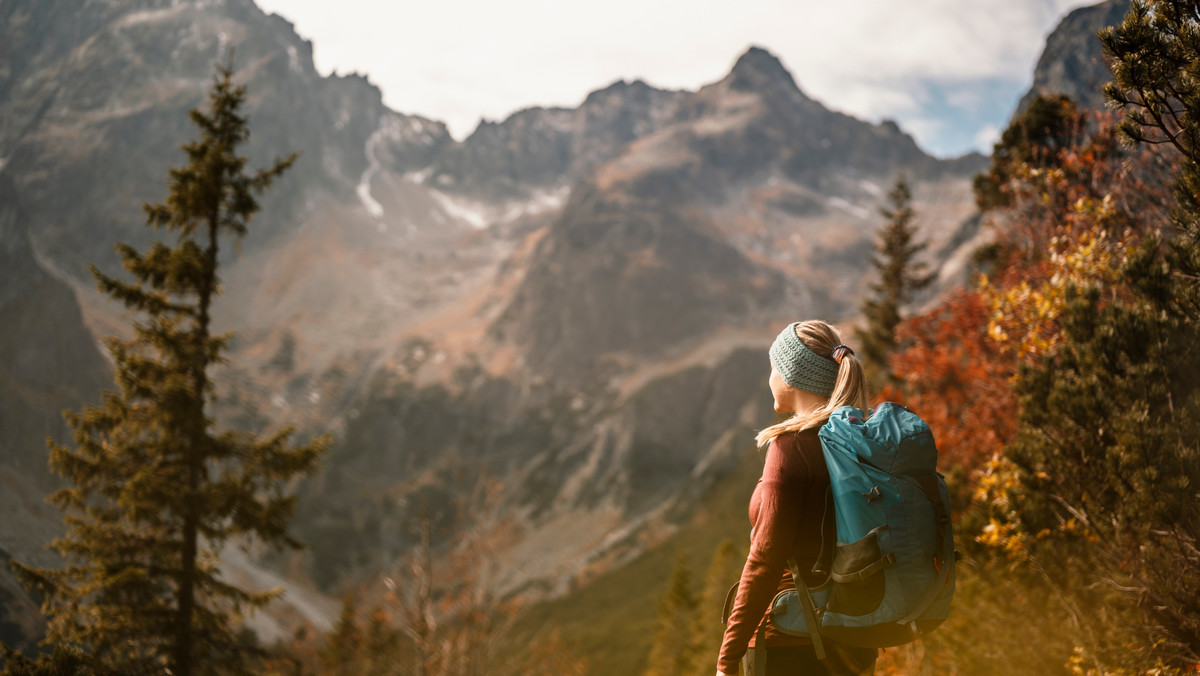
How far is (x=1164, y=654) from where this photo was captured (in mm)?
5184

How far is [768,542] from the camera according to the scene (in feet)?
8.22

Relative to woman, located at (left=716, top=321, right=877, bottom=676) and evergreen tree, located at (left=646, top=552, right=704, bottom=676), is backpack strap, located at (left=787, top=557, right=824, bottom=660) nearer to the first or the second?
woman, located at (left=716, top=321, right=877, bottom=676)

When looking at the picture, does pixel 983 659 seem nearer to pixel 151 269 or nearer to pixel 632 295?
pixel 151 269

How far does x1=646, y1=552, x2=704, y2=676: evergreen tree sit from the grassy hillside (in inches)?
836

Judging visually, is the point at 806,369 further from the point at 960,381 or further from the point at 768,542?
the point at 960,381

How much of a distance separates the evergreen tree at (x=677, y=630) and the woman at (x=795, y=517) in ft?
118

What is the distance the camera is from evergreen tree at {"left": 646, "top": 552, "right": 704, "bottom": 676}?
3638cm

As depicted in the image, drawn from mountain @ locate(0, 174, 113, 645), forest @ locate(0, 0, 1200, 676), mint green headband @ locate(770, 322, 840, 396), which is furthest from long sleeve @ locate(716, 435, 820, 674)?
Answer: mountain @ locate(0, 174, 113, 645)

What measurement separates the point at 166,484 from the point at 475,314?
163460 mm

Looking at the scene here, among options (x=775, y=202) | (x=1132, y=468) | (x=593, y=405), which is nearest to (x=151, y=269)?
(x=1132, y=468)

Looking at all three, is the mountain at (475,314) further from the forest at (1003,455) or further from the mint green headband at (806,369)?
the mint green headband at (806,369)

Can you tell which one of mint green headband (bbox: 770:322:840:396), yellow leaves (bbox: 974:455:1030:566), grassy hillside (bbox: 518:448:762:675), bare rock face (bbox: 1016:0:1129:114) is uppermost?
bare rock face (bbox: 1016:0:1129:114)

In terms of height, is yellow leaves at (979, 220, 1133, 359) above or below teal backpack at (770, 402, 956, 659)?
above

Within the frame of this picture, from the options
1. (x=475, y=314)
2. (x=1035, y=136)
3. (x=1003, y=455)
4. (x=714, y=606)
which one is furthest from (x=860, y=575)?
(x=475, y=314)
